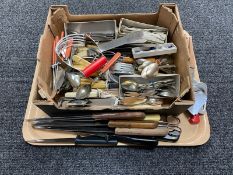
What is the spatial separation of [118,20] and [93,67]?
0.18 meters

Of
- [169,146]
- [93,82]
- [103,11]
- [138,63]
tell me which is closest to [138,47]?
[138,63]

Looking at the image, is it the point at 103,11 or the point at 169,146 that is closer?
the point at 169,146

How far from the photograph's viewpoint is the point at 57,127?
69cm

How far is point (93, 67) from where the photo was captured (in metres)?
0.67

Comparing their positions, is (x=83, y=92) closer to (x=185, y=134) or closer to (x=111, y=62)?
(x=111, y=62)

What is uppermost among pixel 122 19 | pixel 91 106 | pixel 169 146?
pixel 122 19

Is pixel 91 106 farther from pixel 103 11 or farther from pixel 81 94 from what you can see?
pixel 103 11

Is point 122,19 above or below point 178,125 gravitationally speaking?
above

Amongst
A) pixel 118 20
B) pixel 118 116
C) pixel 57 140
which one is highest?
pixel 118 20

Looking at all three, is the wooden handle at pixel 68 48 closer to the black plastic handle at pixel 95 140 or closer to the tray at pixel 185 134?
the tray at pixel 185 134

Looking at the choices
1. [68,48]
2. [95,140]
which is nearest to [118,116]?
[95,140]

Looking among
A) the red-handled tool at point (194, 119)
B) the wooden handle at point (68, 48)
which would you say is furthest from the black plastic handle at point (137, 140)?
the wooden handle at point (68, 48)

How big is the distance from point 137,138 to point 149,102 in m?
0.10

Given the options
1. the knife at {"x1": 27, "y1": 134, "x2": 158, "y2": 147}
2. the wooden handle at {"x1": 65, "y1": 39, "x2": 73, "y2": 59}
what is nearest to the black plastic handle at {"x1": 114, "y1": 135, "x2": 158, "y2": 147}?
the knife at {"x1": 27, "y1": 134, "x2": 158, "y2": 147}
